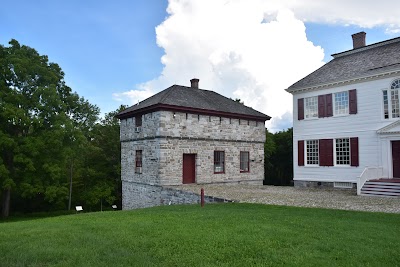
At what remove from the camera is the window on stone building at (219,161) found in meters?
21.3

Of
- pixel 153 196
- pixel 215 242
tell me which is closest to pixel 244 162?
pixel 153 196

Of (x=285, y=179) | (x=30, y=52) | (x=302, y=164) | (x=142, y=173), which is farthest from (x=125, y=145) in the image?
(x=285, y=179)

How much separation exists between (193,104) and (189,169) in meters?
4.02

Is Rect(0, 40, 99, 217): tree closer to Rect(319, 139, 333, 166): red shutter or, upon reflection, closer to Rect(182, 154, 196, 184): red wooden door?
Rect(182, 154, 196, 184): red wooden door

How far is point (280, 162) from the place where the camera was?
36.1 m

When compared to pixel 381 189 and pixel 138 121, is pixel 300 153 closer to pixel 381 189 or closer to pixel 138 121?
pixel 381 189

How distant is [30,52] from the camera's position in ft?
78.4

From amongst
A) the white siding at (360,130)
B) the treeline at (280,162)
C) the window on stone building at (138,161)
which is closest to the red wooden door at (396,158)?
the white siding at (360,130)

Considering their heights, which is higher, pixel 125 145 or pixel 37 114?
pixel 37 114

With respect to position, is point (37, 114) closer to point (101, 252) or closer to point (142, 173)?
point (142, 173)

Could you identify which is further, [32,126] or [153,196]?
[32,126]

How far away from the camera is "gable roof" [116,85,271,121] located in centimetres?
1932

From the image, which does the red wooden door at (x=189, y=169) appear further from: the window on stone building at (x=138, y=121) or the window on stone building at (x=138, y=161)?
the window on stone building at (x=138, y=121)

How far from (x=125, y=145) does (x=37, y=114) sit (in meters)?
6.96
